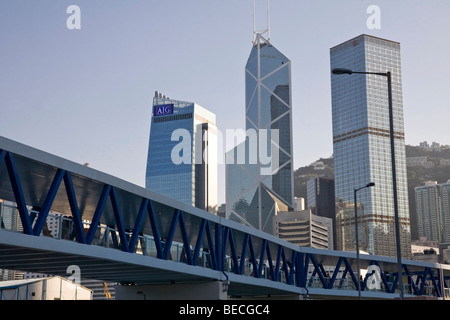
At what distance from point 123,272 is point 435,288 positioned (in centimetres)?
6125

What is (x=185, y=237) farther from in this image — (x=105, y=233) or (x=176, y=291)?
(x=105, y=233)

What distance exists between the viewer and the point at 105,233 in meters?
36.6

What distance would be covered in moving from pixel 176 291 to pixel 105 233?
59.2 ft

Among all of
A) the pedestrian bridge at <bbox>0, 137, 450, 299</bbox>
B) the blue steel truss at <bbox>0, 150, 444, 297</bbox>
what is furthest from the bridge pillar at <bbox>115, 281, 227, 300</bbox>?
the blue steel truss at <bbox>0, 150, 444, 297</bbox>

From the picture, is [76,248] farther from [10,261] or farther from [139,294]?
[139,294]

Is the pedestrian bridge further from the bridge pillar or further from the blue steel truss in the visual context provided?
the bridge pillar

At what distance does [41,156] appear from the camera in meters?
30.9

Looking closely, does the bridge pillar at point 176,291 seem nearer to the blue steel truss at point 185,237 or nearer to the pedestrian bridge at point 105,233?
the pedestrian bridge at point 105,233

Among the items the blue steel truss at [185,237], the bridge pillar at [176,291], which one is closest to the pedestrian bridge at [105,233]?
the blue steel truss at [185,237]

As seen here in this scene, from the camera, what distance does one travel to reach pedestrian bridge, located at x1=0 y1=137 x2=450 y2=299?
30.7m

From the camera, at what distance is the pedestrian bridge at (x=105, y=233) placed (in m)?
30.7

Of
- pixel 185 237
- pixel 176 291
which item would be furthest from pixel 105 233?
pixel 176 291

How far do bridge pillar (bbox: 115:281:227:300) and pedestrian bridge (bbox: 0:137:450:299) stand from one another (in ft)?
0.94
